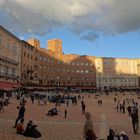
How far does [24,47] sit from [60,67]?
31.4 meters

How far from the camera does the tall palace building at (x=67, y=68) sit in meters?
83.5

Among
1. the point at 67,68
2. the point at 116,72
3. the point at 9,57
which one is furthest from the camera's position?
the point at 116,72

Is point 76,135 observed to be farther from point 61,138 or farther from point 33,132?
point 33,132

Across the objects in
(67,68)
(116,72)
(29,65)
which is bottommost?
(29,65)

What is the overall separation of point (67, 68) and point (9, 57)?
49.2 m

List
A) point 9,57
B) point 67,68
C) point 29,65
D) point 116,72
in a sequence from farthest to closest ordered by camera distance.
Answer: point 116,72 < point 67,68 < point 29,65 < point 9,57

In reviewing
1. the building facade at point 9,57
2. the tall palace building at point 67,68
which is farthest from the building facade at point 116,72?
the building facade at point 9,57

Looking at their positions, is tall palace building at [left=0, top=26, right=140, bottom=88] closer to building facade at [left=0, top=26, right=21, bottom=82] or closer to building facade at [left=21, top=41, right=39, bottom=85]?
building facade at [left=21, top=41, right=39, bottom=85]

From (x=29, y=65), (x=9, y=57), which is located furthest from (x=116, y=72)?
(x=9, y=57)

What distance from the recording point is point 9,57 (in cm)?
6444

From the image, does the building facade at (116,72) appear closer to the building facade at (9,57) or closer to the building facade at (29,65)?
the building facade at (29,65)

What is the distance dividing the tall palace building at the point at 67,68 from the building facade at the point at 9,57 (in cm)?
101

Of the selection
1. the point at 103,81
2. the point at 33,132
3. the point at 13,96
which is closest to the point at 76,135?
the point at 33,132

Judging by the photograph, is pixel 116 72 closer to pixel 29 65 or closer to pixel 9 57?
pixel 29 65
